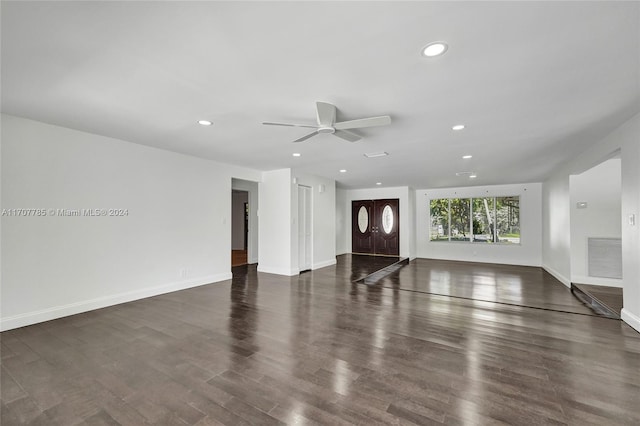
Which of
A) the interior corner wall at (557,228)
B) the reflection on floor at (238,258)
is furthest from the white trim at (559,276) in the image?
the reflection on floor at (238,258)

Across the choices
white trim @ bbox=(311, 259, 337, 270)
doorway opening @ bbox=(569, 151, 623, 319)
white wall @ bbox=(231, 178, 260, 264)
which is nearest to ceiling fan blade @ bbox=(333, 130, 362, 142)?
white trim @ bbox=(311, 259, 337, 270)

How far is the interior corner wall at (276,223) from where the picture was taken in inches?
256

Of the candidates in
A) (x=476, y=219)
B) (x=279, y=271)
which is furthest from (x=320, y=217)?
(x=476, y=219)

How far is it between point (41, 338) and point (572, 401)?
16.3 feet

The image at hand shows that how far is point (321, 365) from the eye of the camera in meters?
2.44

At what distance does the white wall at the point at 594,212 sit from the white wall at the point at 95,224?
7424mm

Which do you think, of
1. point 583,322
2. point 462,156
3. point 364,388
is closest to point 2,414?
point 364,388

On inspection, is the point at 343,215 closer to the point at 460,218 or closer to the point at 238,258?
the point at 460,218

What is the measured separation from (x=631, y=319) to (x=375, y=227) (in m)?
7.22

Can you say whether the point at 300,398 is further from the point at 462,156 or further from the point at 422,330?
the point at 462,156

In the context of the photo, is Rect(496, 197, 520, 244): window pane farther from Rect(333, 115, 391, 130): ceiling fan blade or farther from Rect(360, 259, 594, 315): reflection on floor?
Rect(333, 115, 391, 130): ceiling fan blade

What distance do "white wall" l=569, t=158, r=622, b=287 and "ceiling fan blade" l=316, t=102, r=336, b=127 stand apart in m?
5.49

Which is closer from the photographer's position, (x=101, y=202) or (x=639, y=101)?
(x=639, y=101)

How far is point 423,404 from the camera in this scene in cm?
193
